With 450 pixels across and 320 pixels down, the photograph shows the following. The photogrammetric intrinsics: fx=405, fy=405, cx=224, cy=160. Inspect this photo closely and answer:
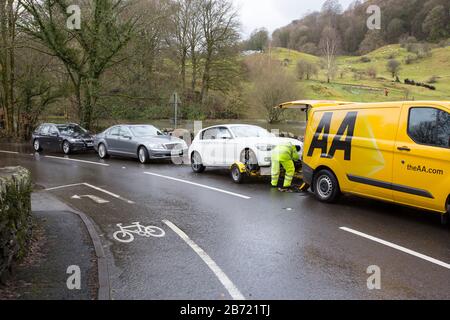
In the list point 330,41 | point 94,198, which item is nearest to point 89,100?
point 94,198

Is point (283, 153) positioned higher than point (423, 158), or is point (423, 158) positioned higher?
point (423, 158)

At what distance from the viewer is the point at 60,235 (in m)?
6.53

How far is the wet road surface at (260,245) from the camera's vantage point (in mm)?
4574

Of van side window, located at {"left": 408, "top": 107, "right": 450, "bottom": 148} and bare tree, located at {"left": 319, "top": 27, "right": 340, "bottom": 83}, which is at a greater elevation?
bare tree, located at {"left": 319, "top": 27, "right": 340, "bottom": 83}

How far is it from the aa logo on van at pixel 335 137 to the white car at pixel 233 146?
211 centimetres

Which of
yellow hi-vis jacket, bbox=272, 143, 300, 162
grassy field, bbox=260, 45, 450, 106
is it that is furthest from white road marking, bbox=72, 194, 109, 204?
grassy field, bbox=260, 45, 450, 106

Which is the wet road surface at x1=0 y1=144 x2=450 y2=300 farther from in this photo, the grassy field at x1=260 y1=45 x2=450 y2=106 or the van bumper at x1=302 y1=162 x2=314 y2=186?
the grassy field at x1=260 y1=45 x2=450 y2=106

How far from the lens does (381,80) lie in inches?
2309

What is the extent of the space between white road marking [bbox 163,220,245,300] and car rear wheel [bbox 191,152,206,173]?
6.70 m

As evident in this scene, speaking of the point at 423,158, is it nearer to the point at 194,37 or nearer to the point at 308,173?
the point at 308,173

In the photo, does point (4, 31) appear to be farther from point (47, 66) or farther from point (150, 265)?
point (150, 265)

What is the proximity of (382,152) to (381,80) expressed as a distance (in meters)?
56.0

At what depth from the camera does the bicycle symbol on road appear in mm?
6621
